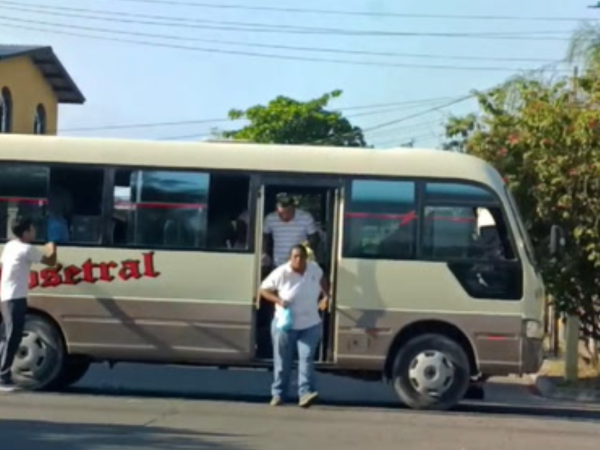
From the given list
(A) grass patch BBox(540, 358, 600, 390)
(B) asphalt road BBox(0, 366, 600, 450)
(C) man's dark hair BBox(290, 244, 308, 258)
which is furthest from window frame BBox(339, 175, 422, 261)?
(A) grass patch BBox(540, 358, 600, 390)

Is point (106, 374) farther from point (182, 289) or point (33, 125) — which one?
point (33, 125)

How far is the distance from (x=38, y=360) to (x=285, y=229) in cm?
301

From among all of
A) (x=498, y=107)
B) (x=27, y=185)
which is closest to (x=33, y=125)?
(x=498, y=107)

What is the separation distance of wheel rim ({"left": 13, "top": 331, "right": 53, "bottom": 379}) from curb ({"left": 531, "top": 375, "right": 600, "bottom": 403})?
6930mm

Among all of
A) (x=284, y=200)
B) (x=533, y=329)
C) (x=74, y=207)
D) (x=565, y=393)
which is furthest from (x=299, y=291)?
(x=565, y=393)

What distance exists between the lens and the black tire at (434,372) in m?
16.0

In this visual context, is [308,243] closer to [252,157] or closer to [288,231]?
[288,231]

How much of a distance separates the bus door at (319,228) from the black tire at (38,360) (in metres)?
2.18

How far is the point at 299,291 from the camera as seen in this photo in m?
15.6

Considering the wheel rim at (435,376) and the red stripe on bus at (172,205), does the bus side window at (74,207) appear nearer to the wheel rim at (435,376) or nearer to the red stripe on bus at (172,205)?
the red stripe on bus at (172,205)

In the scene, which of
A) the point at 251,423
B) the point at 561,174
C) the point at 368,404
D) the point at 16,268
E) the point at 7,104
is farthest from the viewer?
the point at 7,104

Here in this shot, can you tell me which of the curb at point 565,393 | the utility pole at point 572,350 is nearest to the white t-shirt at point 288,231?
the curb at point 565,393

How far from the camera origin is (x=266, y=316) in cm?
1662

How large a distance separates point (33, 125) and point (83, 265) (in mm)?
21780
